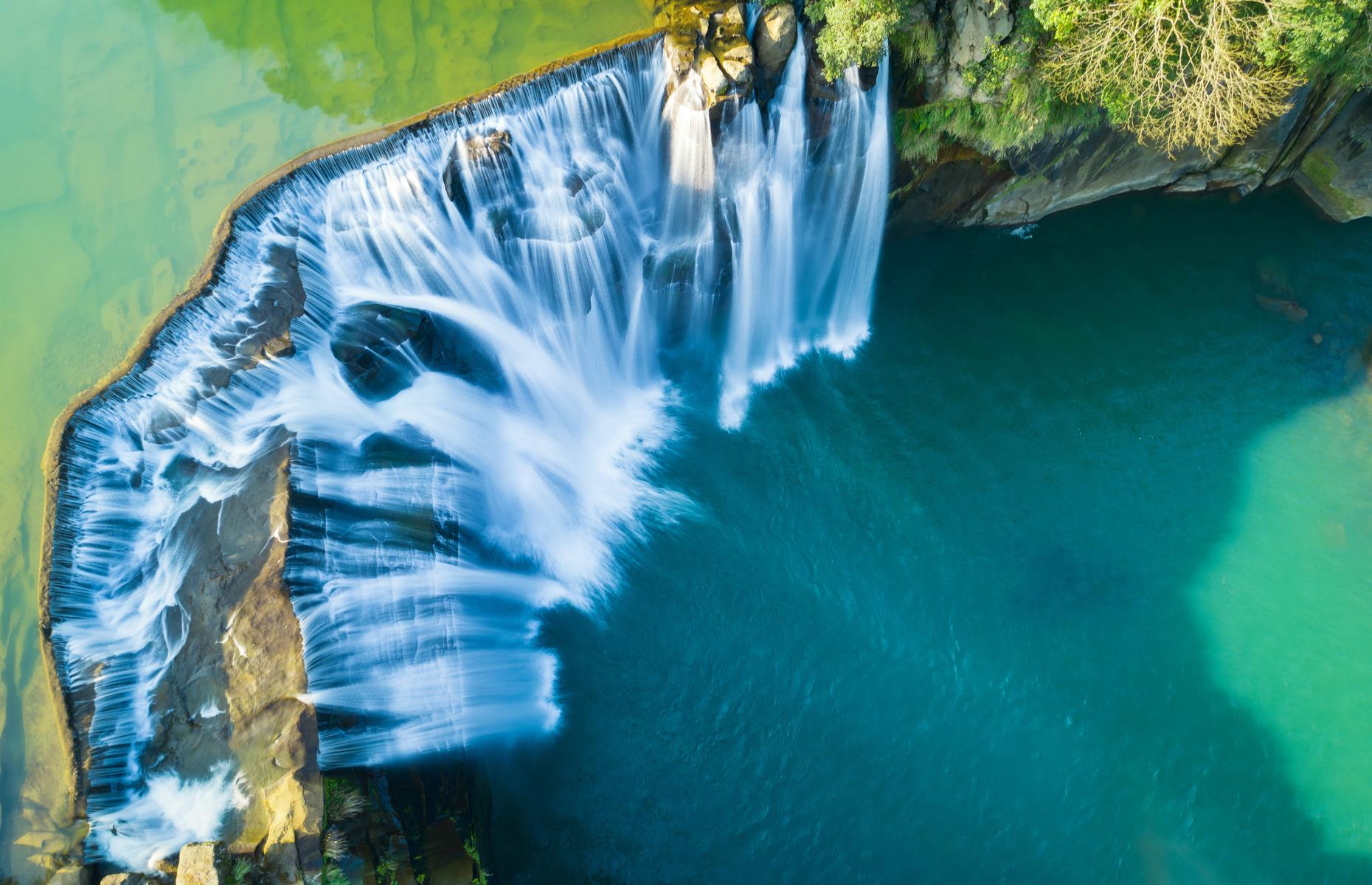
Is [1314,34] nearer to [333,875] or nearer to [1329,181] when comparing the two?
[1329,181]

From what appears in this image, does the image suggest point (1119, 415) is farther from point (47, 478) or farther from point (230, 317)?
point (47, 478)

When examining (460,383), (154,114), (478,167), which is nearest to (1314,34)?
(478,167)

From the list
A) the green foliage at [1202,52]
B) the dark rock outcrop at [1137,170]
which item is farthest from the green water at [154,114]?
the green foliage at [1202,52]

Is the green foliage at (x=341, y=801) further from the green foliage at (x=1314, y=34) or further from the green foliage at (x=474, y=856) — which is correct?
the green foliage at (x=1314, y=34)

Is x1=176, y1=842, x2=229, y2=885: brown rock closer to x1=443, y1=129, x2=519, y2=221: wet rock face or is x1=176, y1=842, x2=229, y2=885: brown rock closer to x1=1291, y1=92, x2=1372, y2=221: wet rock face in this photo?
x1=443, y1=129, x2=519, y2=221: wet rock face

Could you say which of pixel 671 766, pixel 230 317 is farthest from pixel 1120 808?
pixel 230 317

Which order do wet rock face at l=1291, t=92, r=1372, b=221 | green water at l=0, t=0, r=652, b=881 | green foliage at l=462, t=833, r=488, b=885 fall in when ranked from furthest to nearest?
wet rock face at l=1291, t=92, r=1372, b=221 < green water at l=0, t=0, r=652, b=881 < green foliage at l=462, t=833, r=488, b=885

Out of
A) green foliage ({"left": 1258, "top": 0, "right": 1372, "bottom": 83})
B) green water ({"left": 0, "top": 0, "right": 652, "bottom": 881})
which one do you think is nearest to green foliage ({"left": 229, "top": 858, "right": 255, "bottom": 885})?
green water ({"left": 0, "top": 0, "right": 652, "bottom": 881})
